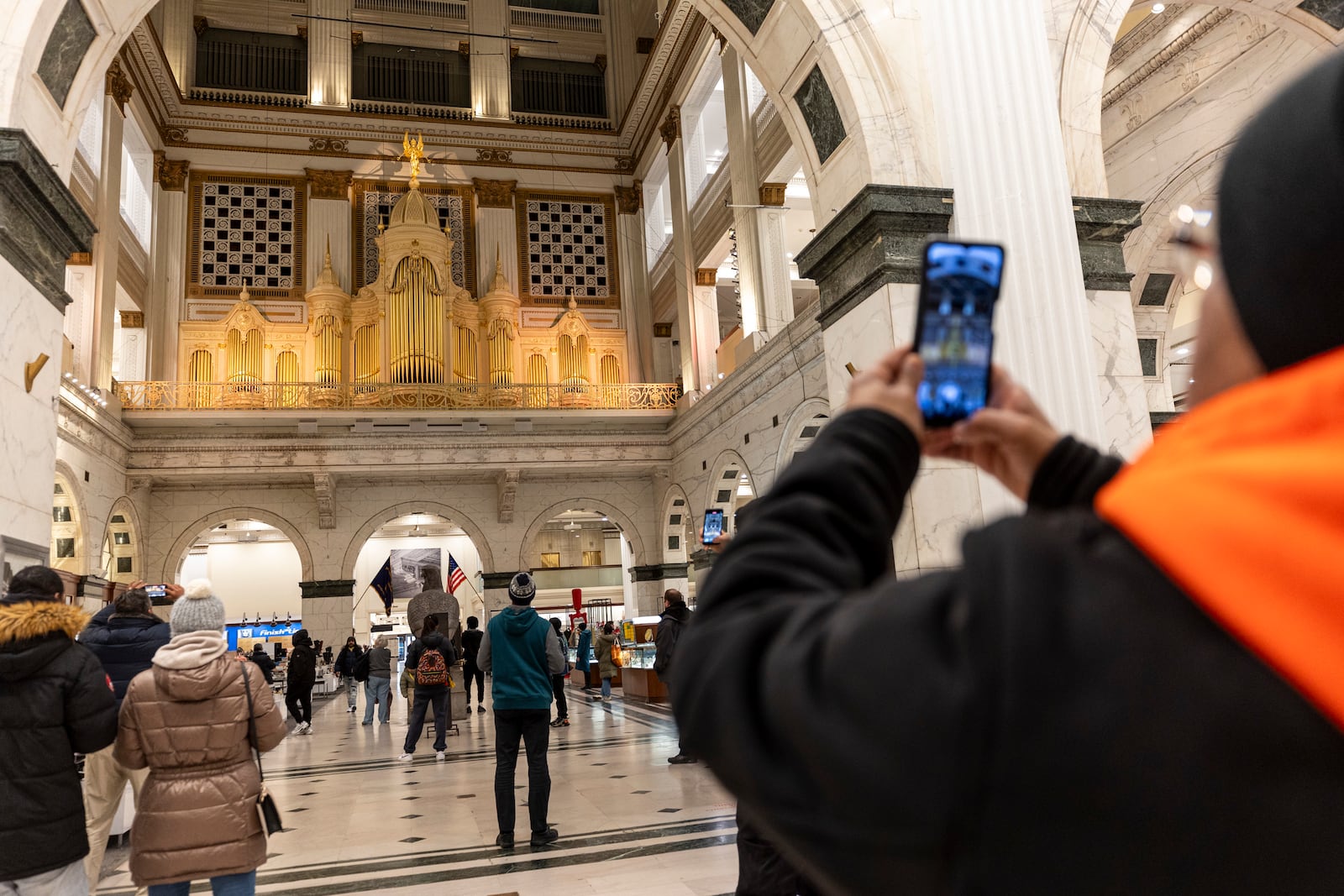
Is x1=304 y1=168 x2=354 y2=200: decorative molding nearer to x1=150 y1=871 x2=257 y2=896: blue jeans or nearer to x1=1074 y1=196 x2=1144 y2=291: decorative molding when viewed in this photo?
x1=1074 y1=196 x2=1144 y2=291: decorative molding

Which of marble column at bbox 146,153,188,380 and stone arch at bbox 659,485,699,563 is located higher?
marble column at bbox 146,153,188,380

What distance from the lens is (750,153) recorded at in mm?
14836

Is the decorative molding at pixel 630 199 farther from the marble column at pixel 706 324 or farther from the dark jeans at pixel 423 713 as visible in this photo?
the dark jeans at pixel 423 713

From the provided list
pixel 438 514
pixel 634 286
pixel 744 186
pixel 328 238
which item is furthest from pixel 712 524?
pixel 328 238

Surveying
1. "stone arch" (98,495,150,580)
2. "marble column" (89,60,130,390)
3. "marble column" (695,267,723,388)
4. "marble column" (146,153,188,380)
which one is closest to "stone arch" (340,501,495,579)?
"stone arch" (98,495,150,580)

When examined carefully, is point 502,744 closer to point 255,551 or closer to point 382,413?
point 382,413

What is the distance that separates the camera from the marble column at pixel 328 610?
18078mm

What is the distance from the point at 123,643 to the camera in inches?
175

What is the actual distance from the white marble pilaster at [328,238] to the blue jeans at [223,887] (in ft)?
→ 59.0

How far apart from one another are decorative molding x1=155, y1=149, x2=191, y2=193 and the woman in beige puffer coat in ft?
61.2

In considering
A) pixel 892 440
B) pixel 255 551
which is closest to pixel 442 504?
pixel 255 551

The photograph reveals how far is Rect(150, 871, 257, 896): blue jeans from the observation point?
3.04 metres

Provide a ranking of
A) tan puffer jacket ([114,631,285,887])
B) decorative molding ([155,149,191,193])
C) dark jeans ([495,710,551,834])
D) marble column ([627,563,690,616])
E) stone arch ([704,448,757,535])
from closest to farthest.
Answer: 1. tan puffer jacket ([114,631,285,887])
2. dark jeans ([495,710,551,834])
3. stone arch ([704,448,757,535])
4. decorative molding ([155,149,191,193])
5. marble column ([627,563,690,616])

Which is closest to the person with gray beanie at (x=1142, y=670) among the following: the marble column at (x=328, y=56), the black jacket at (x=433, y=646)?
the black jacket at (x=433, y=646)
